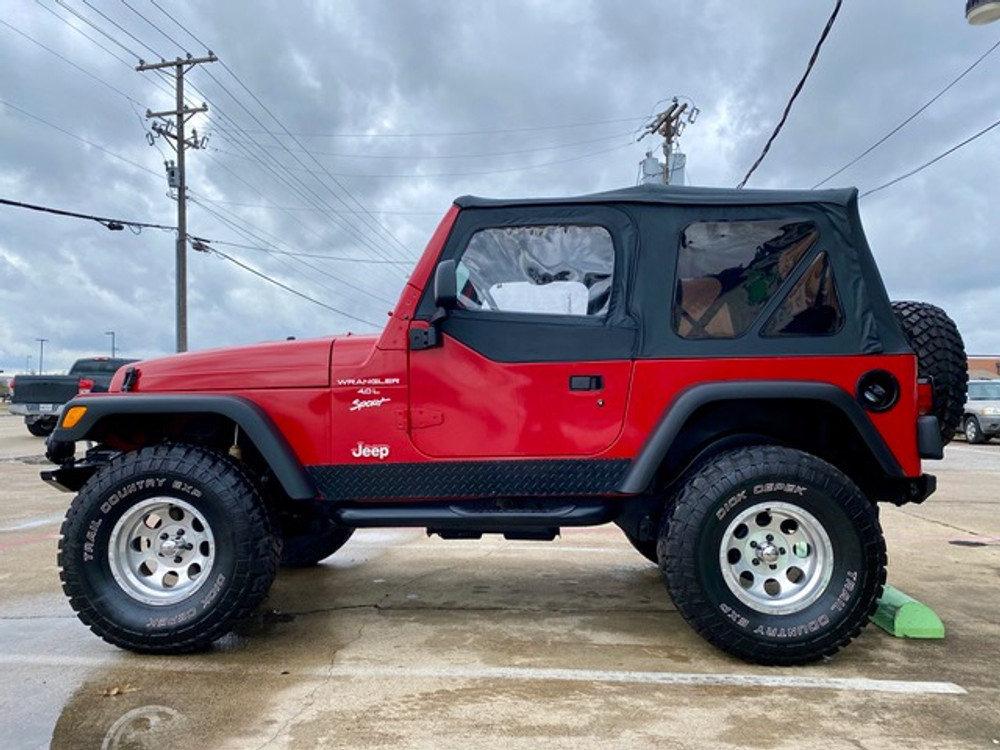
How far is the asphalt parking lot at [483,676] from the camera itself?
2.64 meters

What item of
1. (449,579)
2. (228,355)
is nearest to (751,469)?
(449,579)

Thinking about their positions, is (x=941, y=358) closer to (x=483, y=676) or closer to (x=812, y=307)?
(x=812, y=307)

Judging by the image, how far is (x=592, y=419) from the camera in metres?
3.45

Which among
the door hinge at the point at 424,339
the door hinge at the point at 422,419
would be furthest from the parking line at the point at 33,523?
the door hinge at the point at 424,339

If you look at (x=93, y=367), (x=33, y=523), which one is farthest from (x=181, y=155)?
(x=33, y=523)

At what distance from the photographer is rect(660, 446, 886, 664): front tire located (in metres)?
3.23

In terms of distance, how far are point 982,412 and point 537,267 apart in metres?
18.0

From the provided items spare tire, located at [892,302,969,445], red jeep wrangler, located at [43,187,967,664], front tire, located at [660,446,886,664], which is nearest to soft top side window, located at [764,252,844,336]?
red jeep wrangler, located at [43,187,967,664]

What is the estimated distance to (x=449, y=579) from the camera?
15.8 ft

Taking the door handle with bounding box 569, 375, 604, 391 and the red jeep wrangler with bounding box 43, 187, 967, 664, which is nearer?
the red jeep wrangler with bounding box 43, 187, 967, 664

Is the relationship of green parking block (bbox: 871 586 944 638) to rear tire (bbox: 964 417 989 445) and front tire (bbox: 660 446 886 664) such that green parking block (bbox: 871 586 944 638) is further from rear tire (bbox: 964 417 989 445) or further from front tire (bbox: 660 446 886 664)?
rear tire (bbox: 964 417 989 445)

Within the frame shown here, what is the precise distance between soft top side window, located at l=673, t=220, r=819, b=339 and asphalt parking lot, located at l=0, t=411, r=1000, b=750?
1.68 m

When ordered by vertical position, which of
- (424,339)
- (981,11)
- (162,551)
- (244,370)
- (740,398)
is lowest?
(162,551)

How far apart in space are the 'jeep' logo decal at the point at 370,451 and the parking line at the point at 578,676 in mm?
984
